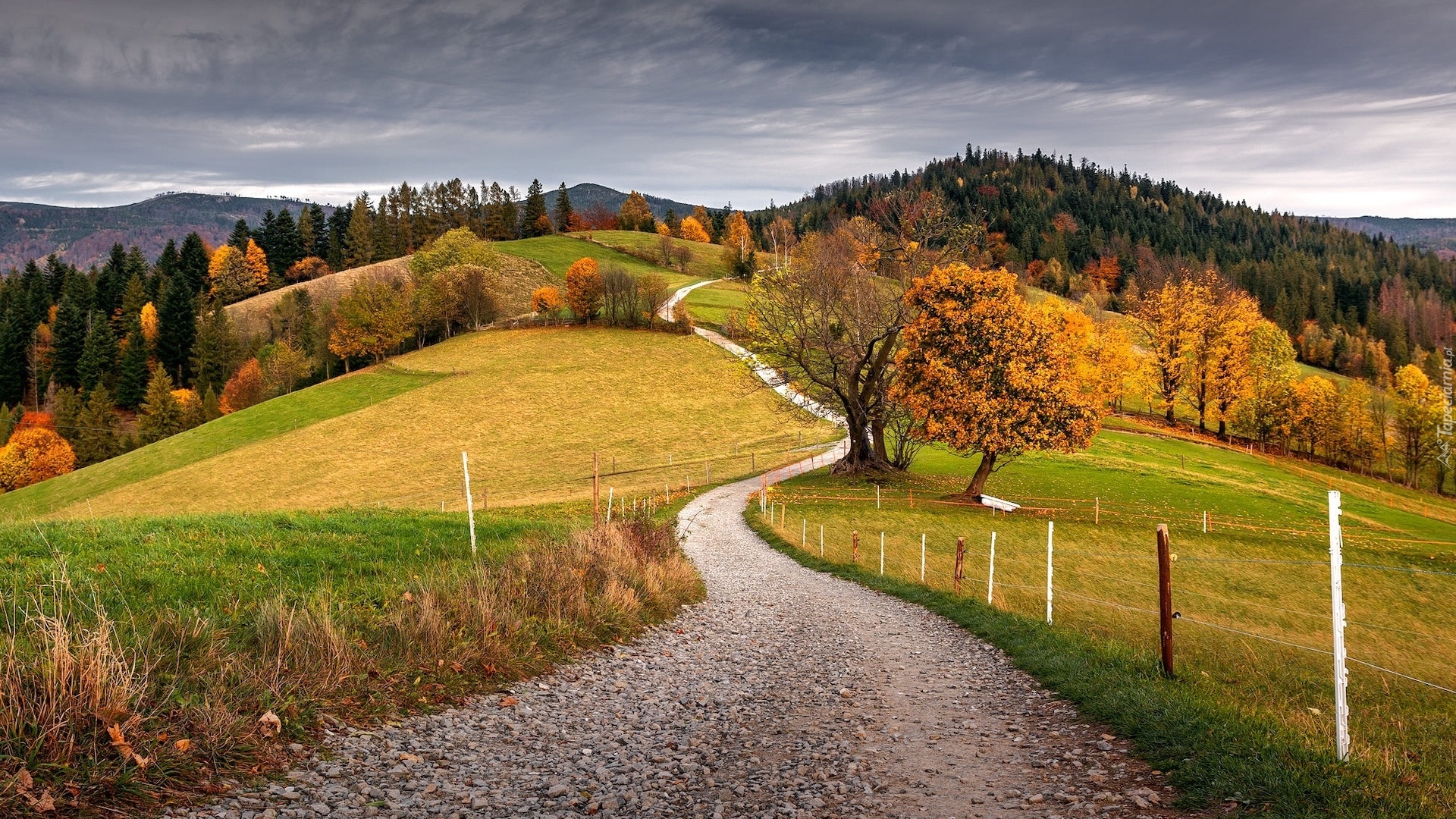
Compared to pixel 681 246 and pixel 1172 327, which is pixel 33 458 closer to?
pixel 681 246

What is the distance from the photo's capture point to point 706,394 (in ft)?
236

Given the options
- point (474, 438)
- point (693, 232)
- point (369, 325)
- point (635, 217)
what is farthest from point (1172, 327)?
point (635, 217)

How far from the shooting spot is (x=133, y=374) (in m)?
91.8

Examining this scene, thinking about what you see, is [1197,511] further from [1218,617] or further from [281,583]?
[281,583]

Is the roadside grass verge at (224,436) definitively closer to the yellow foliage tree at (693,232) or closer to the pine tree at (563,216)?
the pine tree at (563,216)

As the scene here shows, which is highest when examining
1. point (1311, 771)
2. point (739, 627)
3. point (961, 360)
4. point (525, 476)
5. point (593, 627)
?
point (961, 360)

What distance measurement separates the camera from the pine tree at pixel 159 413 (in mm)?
81125

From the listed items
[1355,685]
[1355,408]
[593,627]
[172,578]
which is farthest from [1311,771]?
[1355,408]

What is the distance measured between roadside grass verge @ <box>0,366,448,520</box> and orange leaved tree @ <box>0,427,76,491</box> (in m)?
15.3

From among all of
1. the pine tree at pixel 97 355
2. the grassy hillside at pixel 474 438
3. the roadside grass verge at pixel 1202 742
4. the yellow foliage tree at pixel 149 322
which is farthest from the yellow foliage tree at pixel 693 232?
the roadside grass verge at pixel 1202 742

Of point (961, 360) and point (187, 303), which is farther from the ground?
point (187, 303)

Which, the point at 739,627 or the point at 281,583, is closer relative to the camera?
the point at 281,583

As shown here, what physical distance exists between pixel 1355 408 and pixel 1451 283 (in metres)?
128

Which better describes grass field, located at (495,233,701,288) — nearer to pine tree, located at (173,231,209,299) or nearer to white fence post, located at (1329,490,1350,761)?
pine tree, located at (173,231,209,299)
